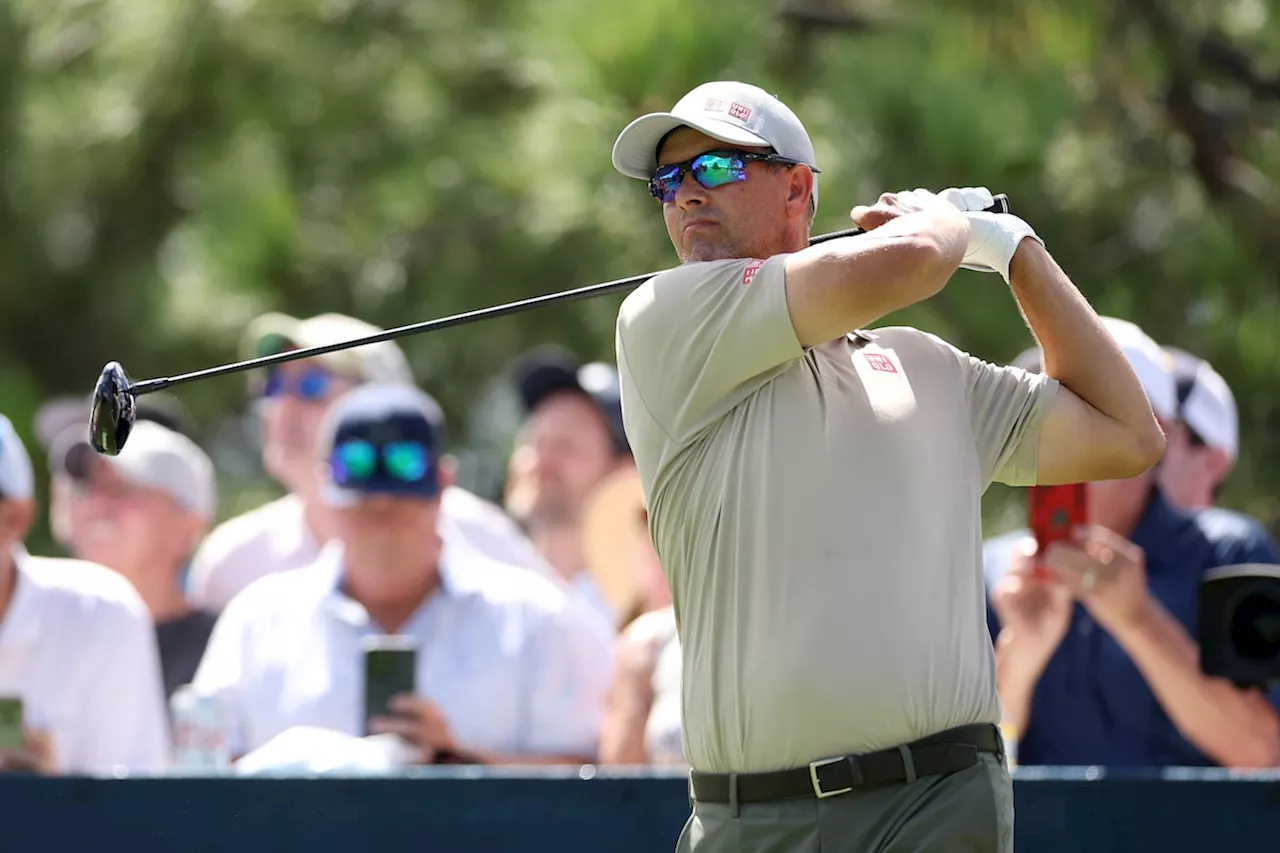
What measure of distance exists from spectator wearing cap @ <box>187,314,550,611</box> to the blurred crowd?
0.5 inches

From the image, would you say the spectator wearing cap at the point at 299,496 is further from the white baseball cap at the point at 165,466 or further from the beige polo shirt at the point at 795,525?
the beige polo shirt at the point at 795,525

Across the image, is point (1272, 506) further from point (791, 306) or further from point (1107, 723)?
point (791, 306)

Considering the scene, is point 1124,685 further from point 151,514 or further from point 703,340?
point 151,514

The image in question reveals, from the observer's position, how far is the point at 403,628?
18.8 ft

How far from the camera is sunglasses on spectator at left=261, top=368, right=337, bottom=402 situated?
7.12m

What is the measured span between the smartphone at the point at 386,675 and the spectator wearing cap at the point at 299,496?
159 cm

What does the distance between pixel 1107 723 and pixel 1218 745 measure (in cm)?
27

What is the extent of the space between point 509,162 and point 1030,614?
4025 mm

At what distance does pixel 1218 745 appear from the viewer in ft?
15.8

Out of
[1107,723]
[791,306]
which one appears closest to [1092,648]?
[1107,723]

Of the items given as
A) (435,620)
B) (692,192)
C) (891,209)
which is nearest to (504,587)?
(435,620)

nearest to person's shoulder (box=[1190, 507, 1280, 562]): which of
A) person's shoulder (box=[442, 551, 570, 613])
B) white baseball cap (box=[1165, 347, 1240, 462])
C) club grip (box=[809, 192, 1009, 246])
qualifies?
white baseball cap (box=[1165, 347, 1240, 462])

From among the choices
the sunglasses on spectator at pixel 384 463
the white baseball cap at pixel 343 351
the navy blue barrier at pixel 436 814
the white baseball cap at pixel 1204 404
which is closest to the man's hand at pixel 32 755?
the navy blue barrier at pixel 436 814

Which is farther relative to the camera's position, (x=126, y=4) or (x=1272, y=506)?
(x=126, y=4)
